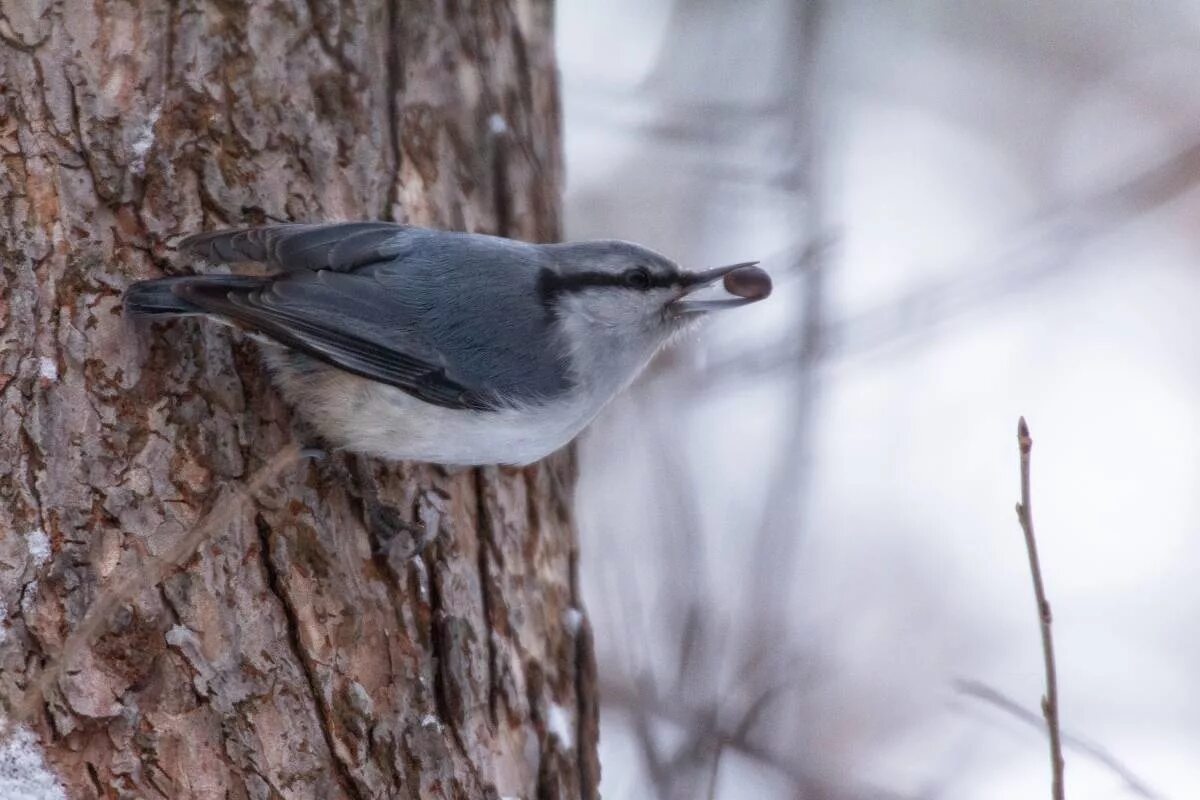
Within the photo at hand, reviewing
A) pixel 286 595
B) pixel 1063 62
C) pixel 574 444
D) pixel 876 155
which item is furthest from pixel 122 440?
pixel 1063 62

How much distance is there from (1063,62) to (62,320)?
421 centimetres

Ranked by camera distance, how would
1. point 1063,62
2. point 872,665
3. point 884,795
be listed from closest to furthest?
point 884,795 → point 872,665 → point 1063,62

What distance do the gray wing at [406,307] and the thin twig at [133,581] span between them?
0.26 meters

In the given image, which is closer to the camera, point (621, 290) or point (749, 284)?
point (749, 284)

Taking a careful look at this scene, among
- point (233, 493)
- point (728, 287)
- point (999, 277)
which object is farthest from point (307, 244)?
point (999, 277)

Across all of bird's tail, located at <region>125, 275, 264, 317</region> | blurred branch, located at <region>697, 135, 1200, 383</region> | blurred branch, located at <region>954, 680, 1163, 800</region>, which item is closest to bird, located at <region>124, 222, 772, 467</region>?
bird's tail, located at <region>125, 275, 264, 317</region>

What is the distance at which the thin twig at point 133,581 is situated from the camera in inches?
64.1

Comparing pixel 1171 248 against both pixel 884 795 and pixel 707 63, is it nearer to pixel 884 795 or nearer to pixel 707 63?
pixel 707 63

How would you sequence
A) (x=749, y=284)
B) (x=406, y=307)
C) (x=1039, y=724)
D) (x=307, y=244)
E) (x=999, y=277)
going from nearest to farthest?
1. (x=1039, y=724)
2. (x=307, y=244)
3. (x=406, y=307)
4. (x=749, y=284)
5. (x=999, y=277)

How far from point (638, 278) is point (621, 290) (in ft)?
0.15

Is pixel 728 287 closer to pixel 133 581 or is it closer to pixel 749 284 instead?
pixel 749 284

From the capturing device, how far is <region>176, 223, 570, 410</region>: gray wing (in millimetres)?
2070

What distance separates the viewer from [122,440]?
188cm

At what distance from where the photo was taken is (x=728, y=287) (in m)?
2.41
